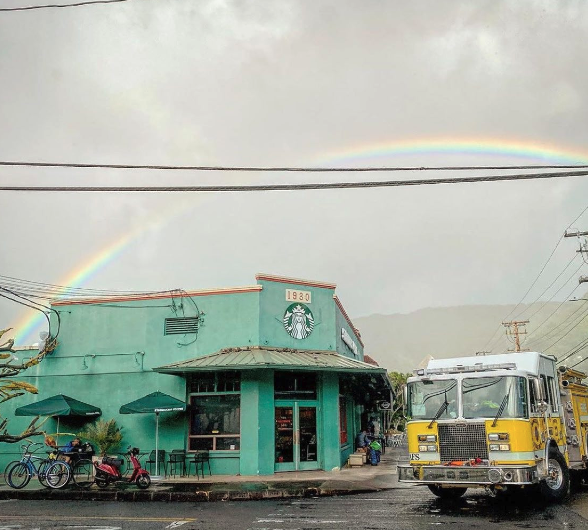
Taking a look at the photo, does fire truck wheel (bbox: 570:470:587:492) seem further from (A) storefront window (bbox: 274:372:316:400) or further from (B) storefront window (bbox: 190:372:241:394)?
(B) storefront window (bbox: 190:372:241:394)

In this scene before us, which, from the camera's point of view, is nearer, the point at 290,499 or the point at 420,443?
the point at 420,443

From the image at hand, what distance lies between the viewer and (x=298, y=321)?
2183 centimetres

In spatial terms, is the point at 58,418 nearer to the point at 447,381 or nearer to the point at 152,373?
the point at 152,373

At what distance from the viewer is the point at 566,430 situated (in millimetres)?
13836

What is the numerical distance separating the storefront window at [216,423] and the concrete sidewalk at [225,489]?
1386mm

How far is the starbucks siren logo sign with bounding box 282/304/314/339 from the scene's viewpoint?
2162cm

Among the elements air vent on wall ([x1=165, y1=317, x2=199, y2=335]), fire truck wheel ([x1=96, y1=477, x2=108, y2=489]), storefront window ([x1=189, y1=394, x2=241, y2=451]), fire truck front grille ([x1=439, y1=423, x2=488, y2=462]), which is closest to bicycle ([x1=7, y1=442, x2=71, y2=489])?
fire truck wheel ([x1=96, y1=477, x2=108, y2=489])

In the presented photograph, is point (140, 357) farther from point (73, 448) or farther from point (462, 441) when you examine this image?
point (462, 441)

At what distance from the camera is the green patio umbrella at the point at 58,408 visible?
1953 centimetres

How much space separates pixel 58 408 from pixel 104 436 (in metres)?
1.84

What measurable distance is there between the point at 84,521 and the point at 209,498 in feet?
12.7

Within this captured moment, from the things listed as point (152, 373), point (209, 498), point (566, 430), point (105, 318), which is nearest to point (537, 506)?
point (566, 430)

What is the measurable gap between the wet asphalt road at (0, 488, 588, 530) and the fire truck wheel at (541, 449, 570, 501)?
10.3 inches

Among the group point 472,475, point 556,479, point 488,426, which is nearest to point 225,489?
point 472,475
